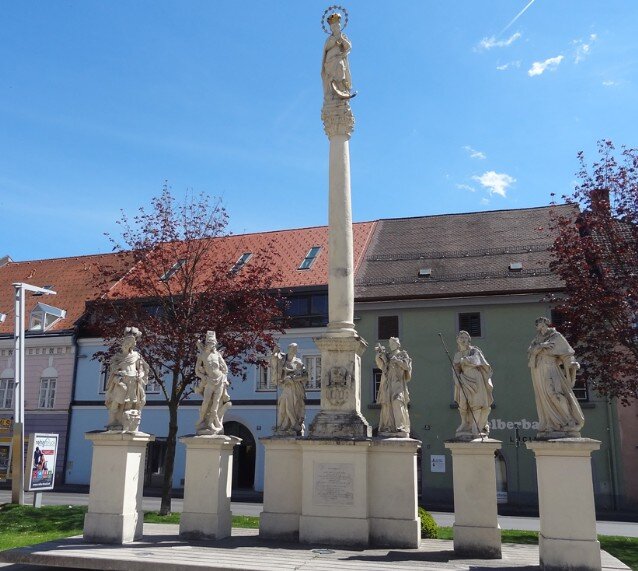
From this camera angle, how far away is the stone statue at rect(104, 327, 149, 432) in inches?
449

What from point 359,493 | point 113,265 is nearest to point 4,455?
point 113,265

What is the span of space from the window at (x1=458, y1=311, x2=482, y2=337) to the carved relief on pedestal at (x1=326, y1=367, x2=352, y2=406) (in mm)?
14876

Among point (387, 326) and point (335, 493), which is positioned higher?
point (387, 326)

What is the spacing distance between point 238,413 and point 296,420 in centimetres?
1614

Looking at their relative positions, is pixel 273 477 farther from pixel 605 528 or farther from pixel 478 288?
pixel 478 288

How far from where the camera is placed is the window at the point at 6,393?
99.8ft

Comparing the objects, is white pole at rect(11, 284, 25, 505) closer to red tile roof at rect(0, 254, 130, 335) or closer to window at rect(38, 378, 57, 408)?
red tile roof at rect(0, 254, 130, 335)

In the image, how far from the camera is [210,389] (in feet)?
39.5

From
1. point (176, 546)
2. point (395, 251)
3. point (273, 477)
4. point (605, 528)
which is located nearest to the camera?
point (176, 546)

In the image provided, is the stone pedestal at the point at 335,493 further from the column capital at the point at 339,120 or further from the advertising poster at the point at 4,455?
the advertising poster at the point at 4,455

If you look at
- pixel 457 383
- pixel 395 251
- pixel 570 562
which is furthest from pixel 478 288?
pixel 570 562

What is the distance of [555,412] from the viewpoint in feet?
32.6

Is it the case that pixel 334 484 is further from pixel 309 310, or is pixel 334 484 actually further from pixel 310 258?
pixel 310 258

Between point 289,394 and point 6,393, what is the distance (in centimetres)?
2340
